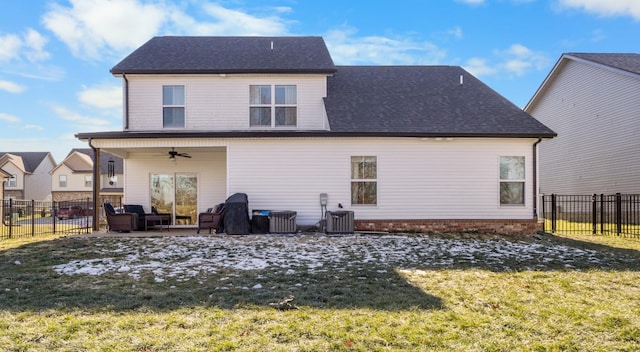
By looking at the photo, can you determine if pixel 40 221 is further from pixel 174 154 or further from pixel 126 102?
pixel 174 154

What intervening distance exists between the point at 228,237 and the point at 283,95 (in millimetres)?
5634

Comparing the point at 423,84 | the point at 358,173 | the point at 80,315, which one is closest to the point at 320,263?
the point at 80,315

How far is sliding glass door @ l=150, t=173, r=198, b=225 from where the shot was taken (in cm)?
1494

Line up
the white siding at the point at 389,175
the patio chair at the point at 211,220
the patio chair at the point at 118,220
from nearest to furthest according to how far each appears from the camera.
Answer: the patio chair at the point at 211,220, the patio chair at the point at 118,220, the white siding at the point at 389,175

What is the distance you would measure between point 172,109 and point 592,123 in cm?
1895

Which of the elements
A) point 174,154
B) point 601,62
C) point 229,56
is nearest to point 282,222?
point 174,154

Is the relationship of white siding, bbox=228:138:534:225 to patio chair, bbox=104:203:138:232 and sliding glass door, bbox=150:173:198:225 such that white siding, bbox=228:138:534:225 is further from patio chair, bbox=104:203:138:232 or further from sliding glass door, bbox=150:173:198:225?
patio chair, bbox=104:203:138:232

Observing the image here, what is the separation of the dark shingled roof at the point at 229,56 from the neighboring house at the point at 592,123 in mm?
12974

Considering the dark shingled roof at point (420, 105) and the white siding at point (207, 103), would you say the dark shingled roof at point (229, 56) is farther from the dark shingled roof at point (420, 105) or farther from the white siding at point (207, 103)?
the dark shingled roof at point (420, 105)

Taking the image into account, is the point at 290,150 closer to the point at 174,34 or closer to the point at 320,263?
the point at 320,263

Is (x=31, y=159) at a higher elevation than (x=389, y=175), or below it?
higher

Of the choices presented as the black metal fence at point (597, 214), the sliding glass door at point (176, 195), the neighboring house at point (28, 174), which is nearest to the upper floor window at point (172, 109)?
the sliding glass door at point (176, 195)

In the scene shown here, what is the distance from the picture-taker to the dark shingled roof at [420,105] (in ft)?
43.4

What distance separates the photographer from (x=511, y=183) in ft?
44.0
